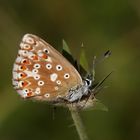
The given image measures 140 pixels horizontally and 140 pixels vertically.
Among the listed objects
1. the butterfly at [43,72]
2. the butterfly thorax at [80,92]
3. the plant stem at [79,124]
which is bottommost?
the plant stem at [79,124]

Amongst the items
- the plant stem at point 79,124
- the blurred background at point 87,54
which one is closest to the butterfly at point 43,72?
the plant stem at point 79,124

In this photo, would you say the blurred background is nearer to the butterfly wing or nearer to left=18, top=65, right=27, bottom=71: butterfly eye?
the butterfly wing

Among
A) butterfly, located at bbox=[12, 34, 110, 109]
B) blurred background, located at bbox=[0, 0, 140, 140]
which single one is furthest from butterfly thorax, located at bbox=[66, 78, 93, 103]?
blurred background, located at bbox=[0, 0, 140, 140]

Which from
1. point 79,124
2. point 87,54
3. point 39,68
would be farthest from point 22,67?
point 87,54

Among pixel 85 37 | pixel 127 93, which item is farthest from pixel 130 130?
pixel 85 37

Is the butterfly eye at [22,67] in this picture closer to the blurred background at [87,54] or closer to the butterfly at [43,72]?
the butterfly at [43,72]

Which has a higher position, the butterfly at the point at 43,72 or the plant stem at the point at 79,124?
the butterfly at the point at 43,72
